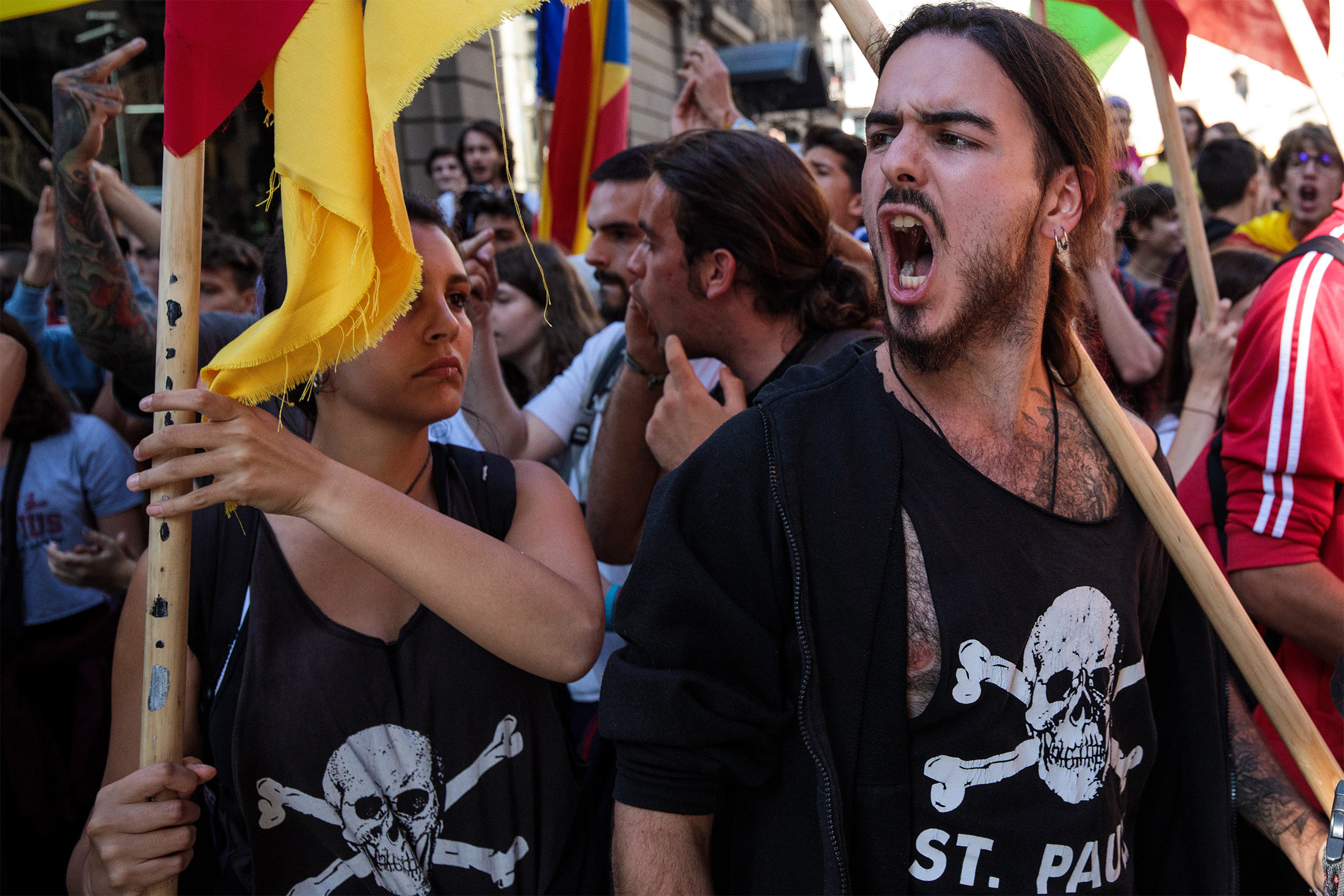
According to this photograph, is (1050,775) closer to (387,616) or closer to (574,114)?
(387,616)

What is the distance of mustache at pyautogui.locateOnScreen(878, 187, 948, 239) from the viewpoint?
151 centimetres

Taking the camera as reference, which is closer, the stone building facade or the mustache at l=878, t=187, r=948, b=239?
the mustache at l=878, t=187, r=948, b=239

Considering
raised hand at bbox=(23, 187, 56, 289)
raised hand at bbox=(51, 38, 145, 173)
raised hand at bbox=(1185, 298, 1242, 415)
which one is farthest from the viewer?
raised hand at bbox=(23, 187, 56, 289)

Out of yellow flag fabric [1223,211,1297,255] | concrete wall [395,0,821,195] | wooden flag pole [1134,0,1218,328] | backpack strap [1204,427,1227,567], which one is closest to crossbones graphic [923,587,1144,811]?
backpack strap [1204,427,1227,567]

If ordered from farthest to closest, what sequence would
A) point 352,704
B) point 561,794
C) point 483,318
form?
point 483,318, point 561,794, point 352,704

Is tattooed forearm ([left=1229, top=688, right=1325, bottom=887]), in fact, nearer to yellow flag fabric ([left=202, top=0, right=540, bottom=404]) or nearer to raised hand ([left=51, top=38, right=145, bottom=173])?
yellow flag fabric ([left=202, top=0, right=540, bottom=404])

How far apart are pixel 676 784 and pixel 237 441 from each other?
80cm

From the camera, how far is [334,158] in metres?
1.46

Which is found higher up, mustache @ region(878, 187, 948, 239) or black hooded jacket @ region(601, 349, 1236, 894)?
mustache @ region(878, 187, 948, 239)

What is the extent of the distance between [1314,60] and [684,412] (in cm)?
135

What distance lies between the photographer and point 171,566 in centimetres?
148

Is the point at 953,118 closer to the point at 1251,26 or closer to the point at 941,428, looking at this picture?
the point at 941,428

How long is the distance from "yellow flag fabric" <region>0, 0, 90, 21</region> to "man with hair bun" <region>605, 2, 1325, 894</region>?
4.03 feet

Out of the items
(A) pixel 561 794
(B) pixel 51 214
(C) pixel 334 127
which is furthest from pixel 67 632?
(C) pixel 334 127
